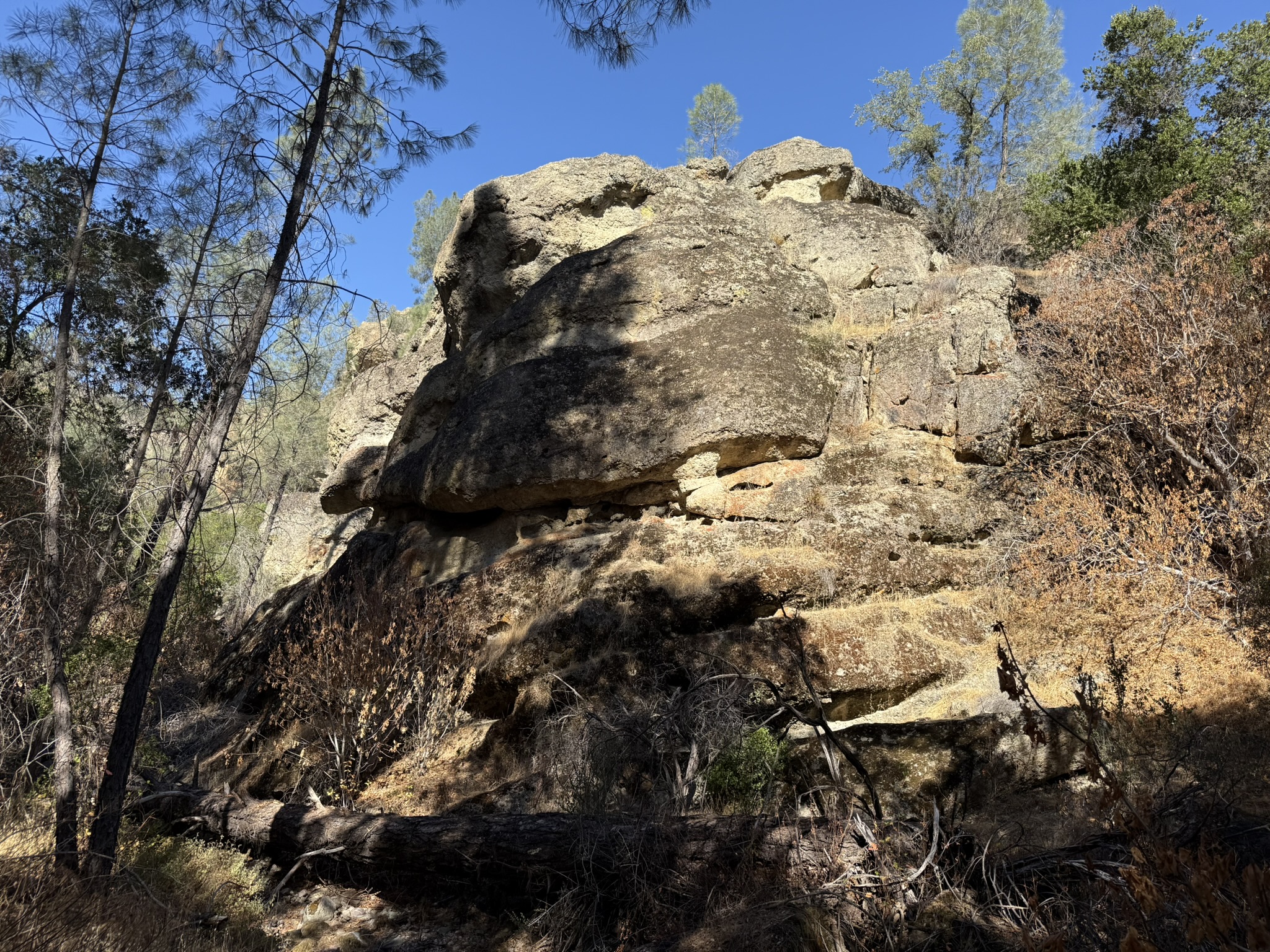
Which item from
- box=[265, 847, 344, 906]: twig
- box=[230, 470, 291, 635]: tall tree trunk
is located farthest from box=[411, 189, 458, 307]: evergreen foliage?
box=[265, 847, 344, 906]: twig

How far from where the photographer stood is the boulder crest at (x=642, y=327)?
10211 mm

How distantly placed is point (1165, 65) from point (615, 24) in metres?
14.7

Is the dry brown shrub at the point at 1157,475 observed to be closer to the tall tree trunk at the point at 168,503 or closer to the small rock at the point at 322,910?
the small rock at the point at 322,910

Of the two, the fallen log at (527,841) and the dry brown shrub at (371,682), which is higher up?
the dry brown shrub at (371,682)

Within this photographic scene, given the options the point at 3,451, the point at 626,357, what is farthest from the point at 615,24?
the point at 3,451

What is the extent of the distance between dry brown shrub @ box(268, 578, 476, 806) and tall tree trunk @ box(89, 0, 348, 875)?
212 cm

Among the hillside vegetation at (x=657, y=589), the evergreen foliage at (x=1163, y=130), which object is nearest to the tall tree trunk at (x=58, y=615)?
the hillside vegetation at (x=657, y=589)

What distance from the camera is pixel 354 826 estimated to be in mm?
6328

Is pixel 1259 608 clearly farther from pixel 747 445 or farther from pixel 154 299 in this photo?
pixel 154 299

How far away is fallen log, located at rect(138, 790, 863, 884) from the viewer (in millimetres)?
4758

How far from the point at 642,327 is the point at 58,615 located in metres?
8.06

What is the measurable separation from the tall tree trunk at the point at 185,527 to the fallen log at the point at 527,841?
129 centimetres

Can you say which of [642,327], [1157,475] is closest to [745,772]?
[1157,475]

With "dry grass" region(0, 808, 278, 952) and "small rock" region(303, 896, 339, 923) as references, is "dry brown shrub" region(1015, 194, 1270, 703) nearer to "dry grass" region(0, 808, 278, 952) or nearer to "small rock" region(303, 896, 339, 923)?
"small rock" region(303, 896, 339, 923)
